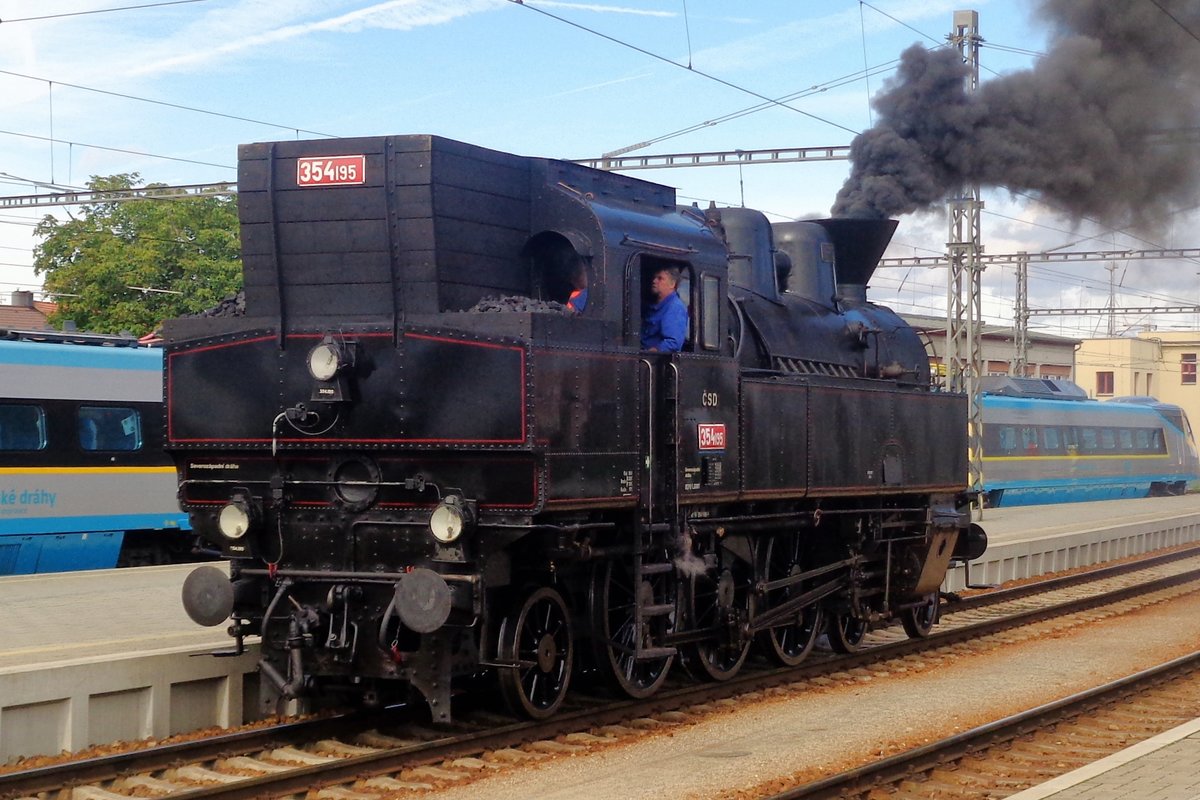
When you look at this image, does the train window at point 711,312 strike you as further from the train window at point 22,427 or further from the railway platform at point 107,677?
the train window at point 22,427

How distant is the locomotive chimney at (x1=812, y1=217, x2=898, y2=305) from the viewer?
41.3 feet

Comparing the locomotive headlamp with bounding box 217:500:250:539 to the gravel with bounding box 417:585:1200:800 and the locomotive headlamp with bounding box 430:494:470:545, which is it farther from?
the gravel with bounding box 417:585:1200:800

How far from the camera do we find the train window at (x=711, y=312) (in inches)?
372

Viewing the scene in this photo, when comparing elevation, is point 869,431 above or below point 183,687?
above

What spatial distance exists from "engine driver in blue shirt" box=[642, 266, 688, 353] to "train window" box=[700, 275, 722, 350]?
0.30m

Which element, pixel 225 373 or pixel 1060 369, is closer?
pixel 225 373

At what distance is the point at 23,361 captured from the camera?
16.0 meters

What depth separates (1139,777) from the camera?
7133 millimetres

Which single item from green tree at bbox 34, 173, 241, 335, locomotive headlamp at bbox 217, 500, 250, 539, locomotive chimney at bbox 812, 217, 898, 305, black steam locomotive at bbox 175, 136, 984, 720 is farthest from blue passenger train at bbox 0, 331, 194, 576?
green tree at bbox 34, 173, 241, 335

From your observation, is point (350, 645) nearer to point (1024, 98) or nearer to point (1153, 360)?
point (1024, 98)

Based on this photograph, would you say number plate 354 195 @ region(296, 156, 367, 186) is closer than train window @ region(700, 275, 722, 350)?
Yes

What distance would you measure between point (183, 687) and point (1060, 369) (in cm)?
6474

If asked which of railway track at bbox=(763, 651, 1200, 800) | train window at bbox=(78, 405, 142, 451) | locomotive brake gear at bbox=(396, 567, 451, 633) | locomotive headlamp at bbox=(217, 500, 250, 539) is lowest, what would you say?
railway track at bbox=(763, 651, 1200, 800)

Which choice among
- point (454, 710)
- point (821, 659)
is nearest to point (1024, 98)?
point (821, 659)
